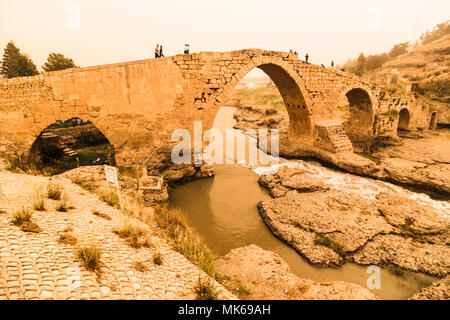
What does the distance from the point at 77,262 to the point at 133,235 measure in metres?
1.37

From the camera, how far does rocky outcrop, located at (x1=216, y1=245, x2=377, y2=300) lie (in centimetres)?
407

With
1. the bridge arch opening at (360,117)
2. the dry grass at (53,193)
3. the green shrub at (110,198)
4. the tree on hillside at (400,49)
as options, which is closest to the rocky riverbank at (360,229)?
the green shrub at (110,198)

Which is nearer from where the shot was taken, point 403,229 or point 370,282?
point 370,282

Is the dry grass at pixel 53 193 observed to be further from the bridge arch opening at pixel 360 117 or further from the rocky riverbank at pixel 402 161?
the bridge arch opening at pixel 360 117

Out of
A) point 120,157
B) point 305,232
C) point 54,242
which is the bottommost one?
point 305,232

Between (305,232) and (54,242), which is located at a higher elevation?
(54,242)

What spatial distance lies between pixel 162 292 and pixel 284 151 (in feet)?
40.2

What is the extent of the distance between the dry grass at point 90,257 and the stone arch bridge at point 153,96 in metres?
5.94

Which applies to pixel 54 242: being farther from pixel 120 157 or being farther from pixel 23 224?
pixel 120 157

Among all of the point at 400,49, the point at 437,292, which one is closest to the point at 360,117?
the point at 437,292

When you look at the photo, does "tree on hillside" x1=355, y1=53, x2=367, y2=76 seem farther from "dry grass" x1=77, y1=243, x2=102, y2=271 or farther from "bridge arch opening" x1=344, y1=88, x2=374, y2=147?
"dry grass" x1=77, y1=243, x2=102, y2=271

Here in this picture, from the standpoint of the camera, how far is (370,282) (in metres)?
5.38

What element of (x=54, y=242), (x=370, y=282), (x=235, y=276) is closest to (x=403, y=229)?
(x=370, y=282)

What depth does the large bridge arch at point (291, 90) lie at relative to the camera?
1060 cm
